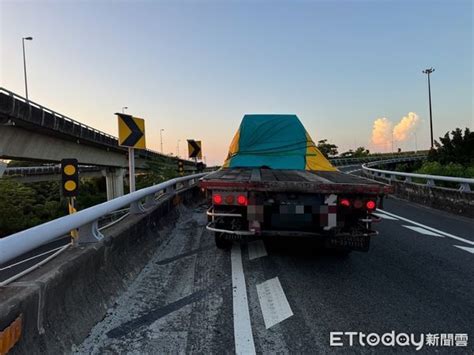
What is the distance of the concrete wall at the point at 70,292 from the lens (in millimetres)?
2496

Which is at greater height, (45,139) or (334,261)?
(45,139)

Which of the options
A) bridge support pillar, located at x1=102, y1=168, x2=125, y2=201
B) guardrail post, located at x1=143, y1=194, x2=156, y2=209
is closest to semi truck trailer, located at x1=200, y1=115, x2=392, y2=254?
guardrail post, located at x1=143, y1=194, x2=156, y2=209

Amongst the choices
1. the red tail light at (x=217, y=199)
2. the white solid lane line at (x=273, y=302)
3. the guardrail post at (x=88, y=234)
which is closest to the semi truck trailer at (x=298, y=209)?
the red tail light at (x=217, y=199)

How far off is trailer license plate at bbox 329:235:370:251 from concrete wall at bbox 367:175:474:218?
524 centimetres

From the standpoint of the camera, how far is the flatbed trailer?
4.72 m

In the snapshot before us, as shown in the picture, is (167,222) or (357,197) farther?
(167,222)

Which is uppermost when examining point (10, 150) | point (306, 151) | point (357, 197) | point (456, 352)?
point (10, 150)

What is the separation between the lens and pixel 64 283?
3.08m

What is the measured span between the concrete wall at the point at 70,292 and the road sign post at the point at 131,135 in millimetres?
3005

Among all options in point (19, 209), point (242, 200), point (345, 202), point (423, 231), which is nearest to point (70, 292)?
point (242, 200)

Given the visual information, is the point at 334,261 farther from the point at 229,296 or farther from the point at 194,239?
the point at 194,239

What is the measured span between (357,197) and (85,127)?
3045 cm

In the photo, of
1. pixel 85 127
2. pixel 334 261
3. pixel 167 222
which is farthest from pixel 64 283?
pixel 85 127

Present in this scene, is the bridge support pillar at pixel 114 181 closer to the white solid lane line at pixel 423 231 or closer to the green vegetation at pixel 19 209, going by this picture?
the green vegetation at pixel 19 209
